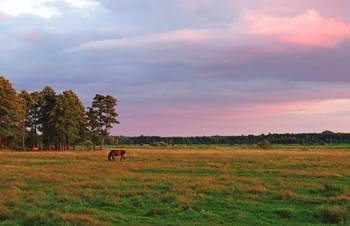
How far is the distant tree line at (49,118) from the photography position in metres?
74.0

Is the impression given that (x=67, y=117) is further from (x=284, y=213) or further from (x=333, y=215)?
(x=333, y=215)

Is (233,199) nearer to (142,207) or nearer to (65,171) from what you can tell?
(142,207)

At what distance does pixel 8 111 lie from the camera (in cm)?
7219

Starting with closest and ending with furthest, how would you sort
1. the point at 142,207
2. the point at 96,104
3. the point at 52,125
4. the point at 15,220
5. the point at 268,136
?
1. the point at 15,220
2. the point at 142,207
3. the point at 52,125
4. the point at 96,104
5. the point at 268,136

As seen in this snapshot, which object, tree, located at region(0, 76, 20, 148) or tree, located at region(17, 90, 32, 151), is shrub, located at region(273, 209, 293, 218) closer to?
tree, located at region(0, 76, 20, 148)

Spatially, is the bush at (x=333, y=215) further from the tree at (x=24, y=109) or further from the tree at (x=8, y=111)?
the tree at (x=24, y=109)

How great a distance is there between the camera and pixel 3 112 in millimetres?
72438

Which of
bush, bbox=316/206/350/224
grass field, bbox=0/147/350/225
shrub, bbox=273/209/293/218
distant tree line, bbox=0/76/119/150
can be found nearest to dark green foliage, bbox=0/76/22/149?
distant tree line, bbox=0/76/119/150

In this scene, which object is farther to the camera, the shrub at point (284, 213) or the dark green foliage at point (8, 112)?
the dark green foliage at point (8, 112)

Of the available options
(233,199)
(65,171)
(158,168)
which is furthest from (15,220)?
(158,168)

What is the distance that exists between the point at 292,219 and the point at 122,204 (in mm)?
6852

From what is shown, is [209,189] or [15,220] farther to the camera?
[209,189]

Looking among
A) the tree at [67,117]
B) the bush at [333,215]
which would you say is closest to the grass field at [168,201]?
the bush at [333,215]

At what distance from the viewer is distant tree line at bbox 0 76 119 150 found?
243 feet
